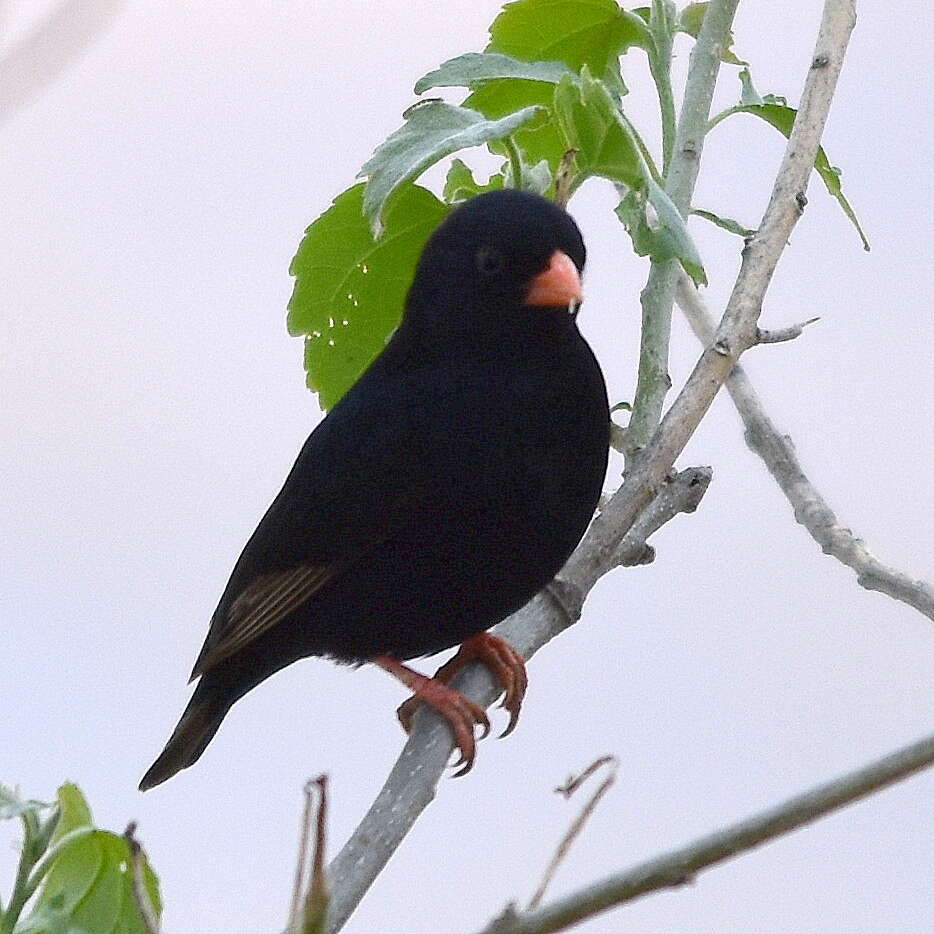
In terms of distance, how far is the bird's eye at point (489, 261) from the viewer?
11.0 ft

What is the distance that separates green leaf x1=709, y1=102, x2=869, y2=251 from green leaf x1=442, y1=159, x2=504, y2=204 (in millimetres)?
530

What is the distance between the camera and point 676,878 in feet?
4.17

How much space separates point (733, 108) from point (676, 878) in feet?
7.85

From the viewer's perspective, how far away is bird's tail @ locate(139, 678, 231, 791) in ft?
12.7

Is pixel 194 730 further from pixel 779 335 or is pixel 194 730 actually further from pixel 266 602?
pixel 779 335

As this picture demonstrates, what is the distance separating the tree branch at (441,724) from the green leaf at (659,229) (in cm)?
48

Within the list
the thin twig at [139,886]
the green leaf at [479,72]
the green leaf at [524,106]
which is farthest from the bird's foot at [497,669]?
the thin twig at [139,886]

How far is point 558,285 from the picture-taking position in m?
3.26

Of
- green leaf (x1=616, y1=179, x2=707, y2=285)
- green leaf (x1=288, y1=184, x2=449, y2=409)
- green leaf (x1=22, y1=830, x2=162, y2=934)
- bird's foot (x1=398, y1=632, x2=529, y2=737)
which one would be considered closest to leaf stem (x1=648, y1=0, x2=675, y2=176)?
green leaf (x1=616, y1=179, x2=707, y2=285)

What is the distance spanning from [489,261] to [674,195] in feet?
1.32

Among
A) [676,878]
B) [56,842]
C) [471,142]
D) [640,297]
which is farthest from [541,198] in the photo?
[676,878]

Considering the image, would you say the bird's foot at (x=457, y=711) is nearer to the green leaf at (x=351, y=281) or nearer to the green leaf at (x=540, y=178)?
the green leaf at (x=351, y=281)

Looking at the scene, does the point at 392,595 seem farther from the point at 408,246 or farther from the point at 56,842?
the point at 56,842

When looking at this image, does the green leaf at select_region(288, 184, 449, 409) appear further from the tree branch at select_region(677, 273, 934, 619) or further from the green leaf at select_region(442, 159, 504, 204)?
the tree branch at select_region(677, 273, 934, 619)
